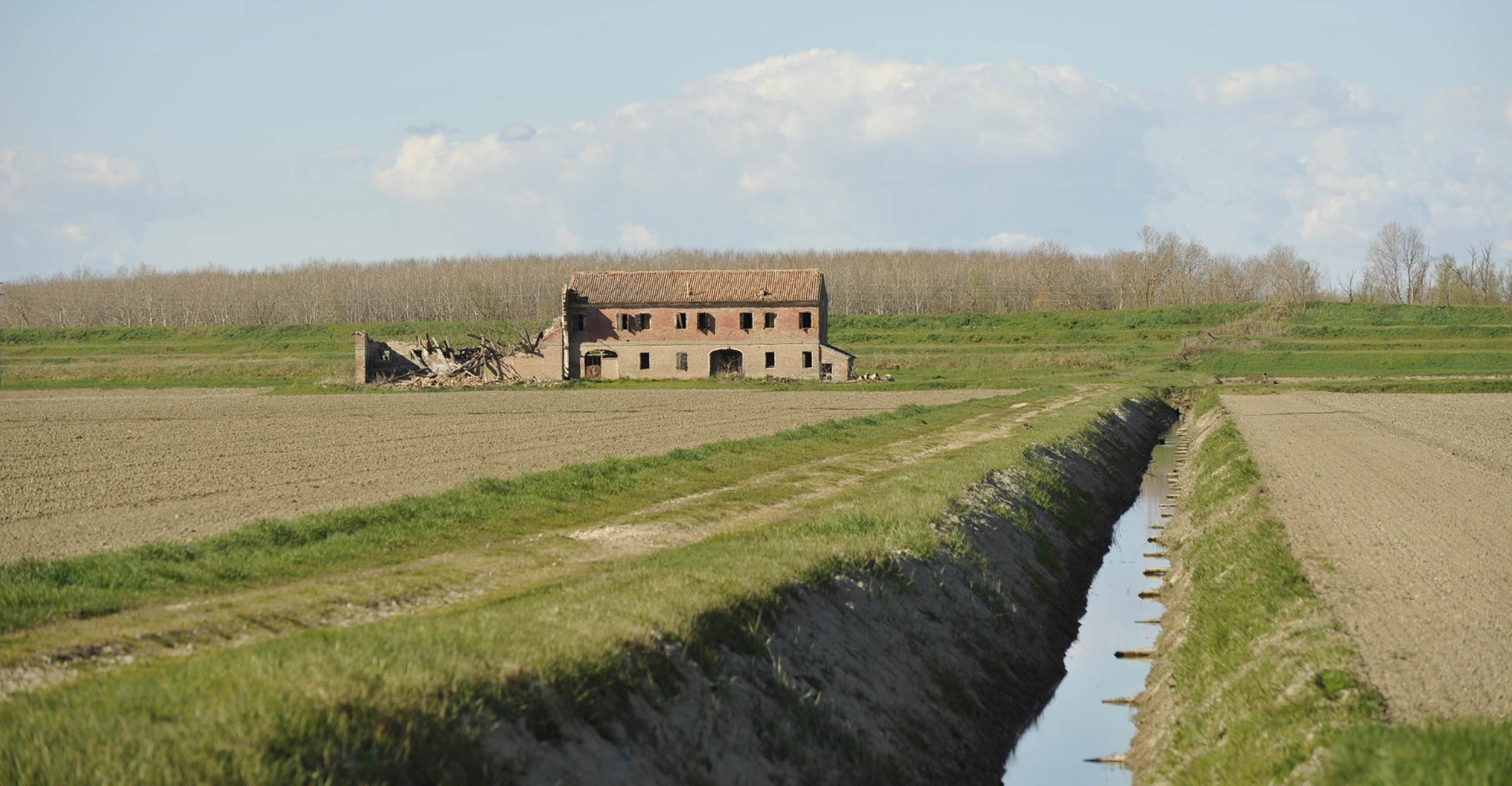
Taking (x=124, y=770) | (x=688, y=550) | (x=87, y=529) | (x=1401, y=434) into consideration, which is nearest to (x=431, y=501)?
(x=87, y=529)

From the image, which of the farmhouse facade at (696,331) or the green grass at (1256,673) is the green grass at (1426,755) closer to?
the green grass at (1256,673)

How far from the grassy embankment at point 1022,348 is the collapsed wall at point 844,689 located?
52531 mm

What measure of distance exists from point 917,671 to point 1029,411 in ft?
116

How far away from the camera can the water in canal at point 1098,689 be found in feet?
43.8

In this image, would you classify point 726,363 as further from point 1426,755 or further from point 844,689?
point 1426,755

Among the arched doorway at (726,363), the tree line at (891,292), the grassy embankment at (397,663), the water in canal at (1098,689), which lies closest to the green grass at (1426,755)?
the water in canal at (1098,689)

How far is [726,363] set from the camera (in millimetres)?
76812

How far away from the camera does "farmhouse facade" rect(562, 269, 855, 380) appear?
247 feet

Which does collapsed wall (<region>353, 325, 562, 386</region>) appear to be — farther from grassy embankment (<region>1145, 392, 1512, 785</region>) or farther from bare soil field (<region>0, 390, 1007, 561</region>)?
grassy embankment (<region>1145, 392, 1512, 785</region>)

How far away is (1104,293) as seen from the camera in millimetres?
161375

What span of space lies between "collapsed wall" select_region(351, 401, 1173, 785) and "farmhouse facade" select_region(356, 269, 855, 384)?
54.9 metres

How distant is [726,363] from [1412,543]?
196 ft

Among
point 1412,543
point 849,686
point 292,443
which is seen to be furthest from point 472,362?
point 849,686

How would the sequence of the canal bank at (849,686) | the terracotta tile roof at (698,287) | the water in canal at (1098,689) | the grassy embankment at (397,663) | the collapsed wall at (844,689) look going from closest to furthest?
the grassy embankment at (397,663) → the collapsed wall at (844,689) → the canal bank at (849,686) → the water in canal at (1098,689) → the terracotta tile roof at (698,287)
